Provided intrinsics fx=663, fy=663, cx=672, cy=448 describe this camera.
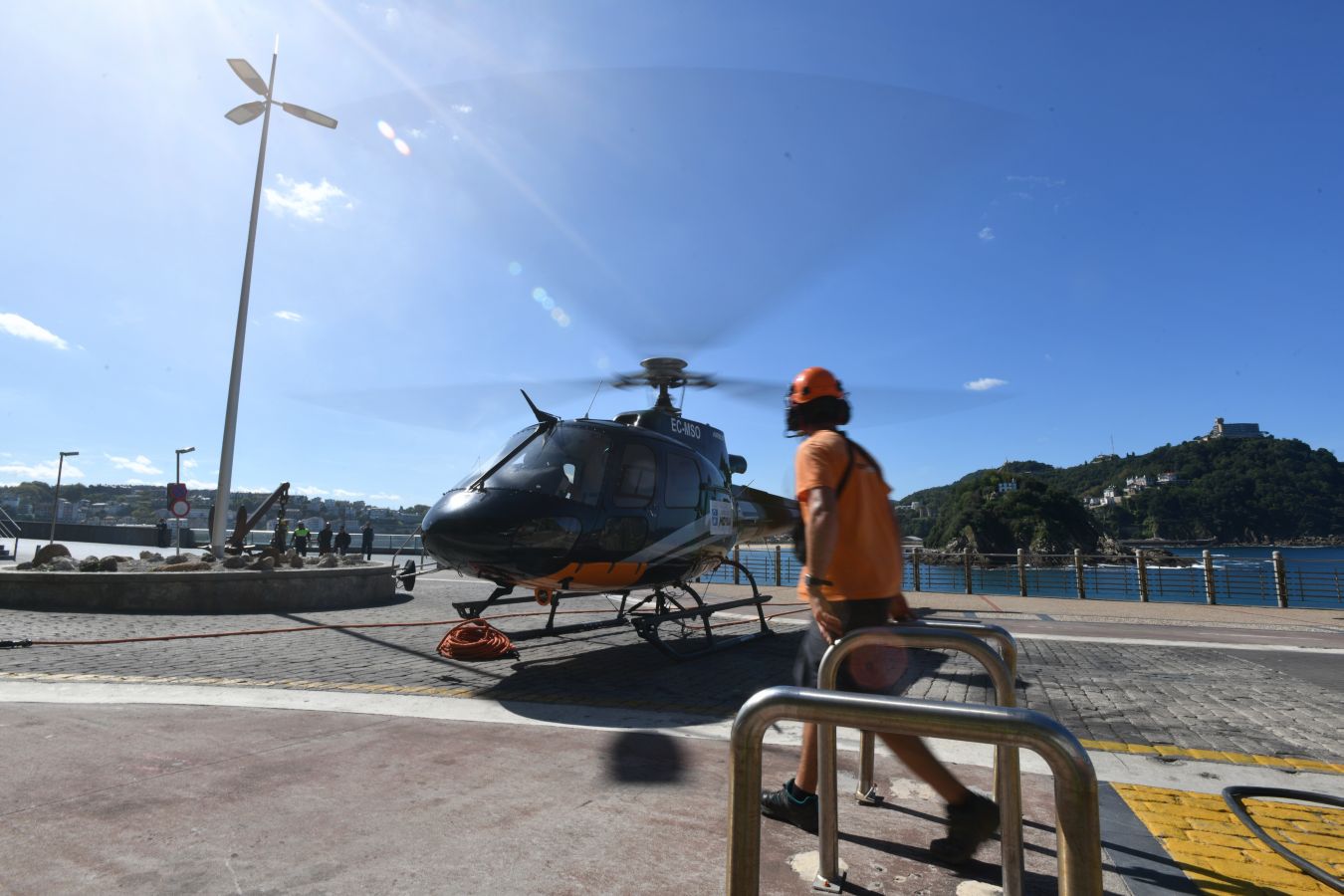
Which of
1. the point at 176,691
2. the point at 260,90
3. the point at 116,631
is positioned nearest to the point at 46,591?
the point at 116,631

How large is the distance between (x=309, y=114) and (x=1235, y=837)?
22.4m

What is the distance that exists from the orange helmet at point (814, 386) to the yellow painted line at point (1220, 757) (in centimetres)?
275

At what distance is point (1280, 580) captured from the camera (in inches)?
593

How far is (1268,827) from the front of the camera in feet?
9.60

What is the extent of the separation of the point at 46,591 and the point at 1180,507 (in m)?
123

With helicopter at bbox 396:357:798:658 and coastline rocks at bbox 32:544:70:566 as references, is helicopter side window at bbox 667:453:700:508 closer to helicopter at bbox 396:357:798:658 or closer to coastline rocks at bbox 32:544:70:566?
helicopter at bbox 396:357:798:658

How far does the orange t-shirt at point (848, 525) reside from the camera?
8.88 ft

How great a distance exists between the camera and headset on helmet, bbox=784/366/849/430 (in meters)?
3.02

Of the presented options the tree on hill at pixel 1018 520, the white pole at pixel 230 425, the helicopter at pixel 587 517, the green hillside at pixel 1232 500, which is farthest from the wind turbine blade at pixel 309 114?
the green hillside at pixel 1232 500

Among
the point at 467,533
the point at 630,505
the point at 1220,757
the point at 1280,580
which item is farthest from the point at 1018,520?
the point at 467,533

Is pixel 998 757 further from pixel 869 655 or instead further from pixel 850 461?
pixel 850 461

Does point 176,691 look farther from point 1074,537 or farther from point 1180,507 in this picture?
point 1180,507

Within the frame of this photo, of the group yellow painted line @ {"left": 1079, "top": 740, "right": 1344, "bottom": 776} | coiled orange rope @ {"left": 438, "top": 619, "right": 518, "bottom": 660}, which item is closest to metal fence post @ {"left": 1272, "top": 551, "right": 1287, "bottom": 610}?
yellow painted line @ {"left": 1079, "top": 740, "right": 1344, "bottom": 776}

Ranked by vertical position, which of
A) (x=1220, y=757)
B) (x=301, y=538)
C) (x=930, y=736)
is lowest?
(x=1220, y=757)
